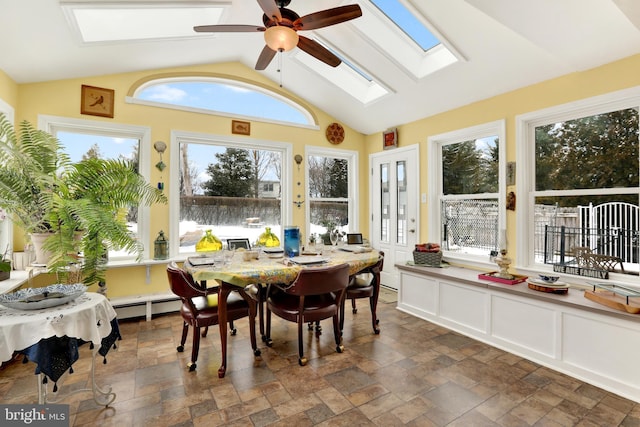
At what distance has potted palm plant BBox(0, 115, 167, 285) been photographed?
2.51 m

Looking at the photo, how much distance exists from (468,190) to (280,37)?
2909mm

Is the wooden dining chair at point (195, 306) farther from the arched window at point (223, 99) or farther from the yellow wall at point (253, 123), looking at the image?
the arched window at point (223, 99)

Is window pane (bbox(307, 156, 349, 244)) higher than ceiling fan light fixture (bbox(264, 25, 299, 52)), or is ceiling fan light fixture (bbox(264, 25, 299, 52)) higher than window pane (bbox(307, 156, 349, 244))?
ceiling fan light fixture (bbox(264, 25, 299, 52))

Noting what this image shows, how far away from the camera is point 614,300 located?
7.59 feet

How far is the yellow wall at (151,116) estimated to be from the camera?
11.0 feet

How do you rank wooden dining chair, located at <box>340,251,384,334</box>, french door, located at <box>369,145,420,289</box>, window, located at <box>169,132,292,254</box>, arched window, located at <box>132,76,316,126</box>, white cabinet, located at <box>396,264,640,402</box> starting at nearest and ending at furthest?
1. white cabinet, located at <box>396,264,640,402</box>
2. wooden dining chair, located at <box>340,251,384,334</box>
3. arched window, located at <box>132,76,316,126</box>
4. window, located at <box>169,132,292,254</box>
5. french door, located at <box>369,145,420,289</box>

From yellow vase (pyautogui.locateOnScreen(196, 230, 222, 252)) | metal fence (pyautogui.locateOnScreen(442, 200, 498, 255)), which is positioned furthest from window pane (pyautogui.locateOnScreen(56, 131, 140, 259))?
metal fence (pyautogui.locateOnScreen(442, 200, 498, 255))

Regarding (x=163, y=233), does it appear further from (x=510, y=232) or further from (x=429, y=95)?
(x=510, y=232)

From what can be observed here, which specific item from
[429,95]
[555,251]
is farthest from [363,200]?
[555,251]

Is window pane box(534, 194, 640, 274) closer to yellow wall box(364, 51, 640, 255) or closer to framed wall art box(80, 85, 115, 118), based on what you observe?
yellow wall box(364, 51, 640, 255)

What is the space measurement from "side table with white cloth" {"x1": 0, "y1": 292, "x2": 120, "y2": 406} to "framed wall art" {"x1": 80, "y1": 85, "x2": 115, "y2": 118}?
8.56ft

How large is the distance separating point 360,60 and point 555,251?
293 centimetres

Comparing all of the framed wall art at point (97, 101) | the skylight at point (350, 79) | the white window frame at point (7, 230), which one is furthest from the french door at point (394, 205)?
the white window frame at point (7, 230)

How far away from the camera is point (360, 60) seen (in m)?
3.74
